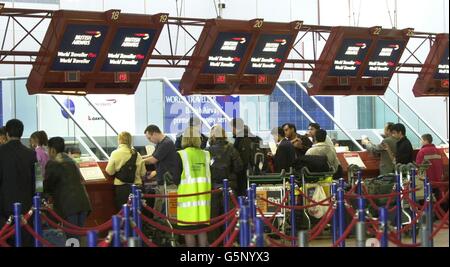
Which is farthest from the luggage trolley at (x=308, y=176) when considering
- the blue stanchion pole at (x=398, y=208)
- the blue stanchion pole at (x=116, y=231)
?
the blue stanchion pole at (x=116, y=231)

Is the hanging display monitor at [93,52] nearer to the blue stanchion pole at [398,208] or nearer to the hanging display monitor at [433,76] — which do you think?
the blue stanchion pole at [398,208]

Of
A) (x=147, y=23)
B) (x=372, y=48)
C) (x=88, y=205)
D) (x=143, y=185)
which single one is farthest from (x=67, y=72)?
(x=372, y=48)

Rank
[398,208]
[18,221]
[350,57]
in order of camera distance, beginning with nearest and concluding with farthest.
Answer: [18,221] → [398,208] → [350,57]

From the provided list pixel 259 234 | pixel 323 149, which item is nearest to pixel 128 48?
pixel 323 149

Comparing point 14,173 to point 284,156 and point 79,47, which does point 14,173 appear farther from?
point 79,47

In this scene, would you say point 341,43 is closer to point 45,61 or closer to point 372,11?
point 372,11

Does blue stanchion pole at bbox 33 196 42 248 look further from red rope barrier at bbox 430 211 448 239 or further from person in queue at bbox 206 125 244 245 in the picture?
red rope barrier at bbox 430 211 448 239

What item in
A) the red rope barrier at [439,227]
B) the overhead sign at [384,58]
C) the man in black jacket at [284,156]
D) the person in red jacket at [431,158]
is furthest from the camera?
the overhead sign at [384,58]

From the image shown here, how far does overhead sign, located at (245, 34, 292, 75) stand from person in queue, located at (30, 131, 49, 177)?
16.8 feet

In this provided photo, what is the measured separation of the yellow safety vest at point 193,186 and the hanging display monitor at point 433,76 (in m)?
9.20

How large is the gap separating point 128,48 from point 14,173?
5.80 metres

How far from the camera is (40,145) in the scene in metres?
13.0

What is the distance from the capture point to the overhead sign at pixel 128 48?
16.2 metres
